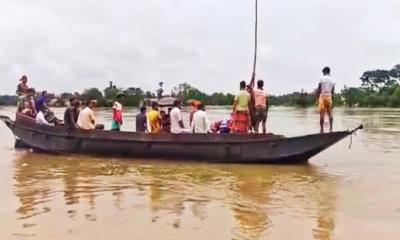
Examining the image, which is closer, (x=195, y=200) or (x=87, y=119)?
(x=195, y=200)

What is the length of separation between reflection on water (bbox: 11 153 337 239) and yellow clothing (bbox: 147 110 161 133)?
1.26 m

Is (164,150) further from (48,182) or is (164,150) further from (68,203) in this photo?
(68,203)

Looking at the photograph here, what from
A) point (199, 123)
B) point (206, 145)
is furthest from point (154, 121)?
point (206, 145)

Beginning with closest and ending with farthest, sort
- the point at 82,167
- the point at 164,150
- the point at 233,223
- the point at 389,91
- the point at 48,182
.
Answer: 1. the point at 233,223
2. the point at 48,182
3. the point at 82,167
4. the point at 164,150
5. the point at 389,91

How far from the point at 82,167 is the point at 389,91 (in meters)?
79.7

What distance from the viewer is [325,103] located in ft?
44.0

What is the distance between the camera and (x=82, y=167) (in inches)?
507

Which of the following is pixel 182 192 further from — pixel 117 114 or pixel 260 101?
pixel 117 114

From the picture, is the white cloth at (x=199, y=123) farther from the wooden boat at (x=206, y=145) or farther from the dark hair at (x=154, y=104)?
the dark hair at (x=154, y=104)

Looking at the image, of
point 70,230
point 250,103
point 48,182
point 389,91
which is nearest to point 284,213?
point 70,230

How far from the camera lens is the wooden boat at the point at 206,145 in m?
13.0

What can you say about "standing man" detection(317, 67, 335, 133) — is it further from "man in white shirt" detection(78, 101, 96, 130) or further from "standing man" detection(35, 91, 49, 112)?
"standing man" detection(35, 91, 49, 112)

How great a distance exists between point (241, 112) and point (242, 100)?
31 centimetres

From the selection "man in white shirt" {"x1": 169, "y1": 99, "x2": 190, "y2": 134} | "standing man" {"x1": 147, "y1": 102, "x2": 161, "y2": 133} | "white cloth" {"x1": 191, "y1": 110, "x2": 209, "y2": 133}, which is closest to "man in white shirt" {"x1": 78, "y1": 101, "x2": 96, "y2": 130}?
"standing man" {"x1": 147, "y1": 102, "x2": 161, "y2": 133}
